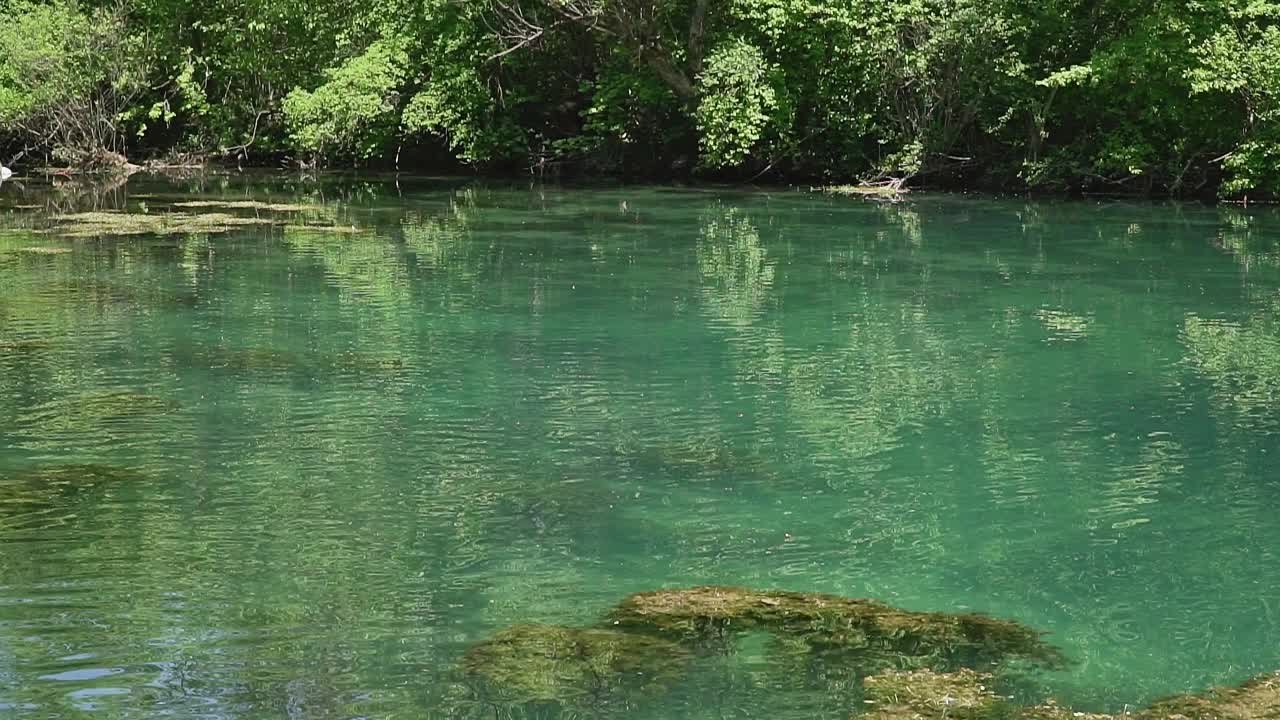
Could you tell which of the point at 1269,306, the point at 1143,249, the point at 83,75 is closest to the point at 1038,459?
the point at 1269,306

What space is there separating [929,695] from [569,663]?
5.63 ft

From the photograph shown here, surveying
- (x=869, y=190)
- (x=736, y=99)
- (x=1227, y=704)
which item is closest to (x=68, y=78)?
(x=736, y=99)

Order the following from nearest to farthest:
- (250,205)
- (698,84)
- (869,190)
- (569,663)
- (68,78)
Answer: (569,663), (250,205), (869,190), (698,84), (68,78)

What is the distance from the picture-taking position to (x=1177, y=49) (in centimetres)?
3025

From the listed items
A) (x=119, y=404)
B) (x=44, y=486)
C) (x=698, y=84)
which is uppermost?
(x=698, y=84)

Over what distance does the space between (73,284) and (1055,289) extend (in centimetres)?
1297

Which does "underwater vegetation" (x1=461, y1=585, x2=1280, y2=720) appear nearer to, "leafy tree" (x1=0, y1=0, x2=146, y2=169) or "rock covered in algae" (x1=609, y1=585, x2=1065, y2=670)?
"rock covered in algae" (x1=609, y1=585, x2=1065, y2=670)

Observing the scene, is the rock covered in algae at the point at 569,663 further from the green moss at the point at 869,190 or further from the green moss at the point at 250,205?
the green moss at the point at 869,190

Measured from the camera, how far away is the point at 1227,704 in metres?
6.86

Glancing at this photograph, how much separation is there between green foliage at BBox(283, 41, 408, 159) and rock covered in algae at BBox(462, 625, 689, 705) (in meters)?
34.9

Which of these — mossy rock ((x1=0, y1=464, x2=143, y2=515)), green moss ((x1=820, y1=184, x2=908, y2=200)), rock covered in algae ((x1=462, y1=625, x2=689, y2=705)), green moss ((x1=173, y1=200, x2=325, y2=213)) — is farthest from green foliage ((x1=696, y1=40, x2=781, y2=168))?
rock covered in algae ((x1=462, y1=625, x2=689, y2=705))

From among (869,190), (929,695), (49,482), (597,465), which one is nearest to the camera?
(929,695)

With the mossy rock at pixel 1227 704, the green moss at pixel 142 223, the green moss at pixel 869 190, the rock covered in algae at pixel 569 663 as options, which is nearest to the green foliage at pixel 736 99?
the green moss at pixel 869 190

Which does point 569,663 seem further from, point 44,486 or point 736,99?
point 736,99
